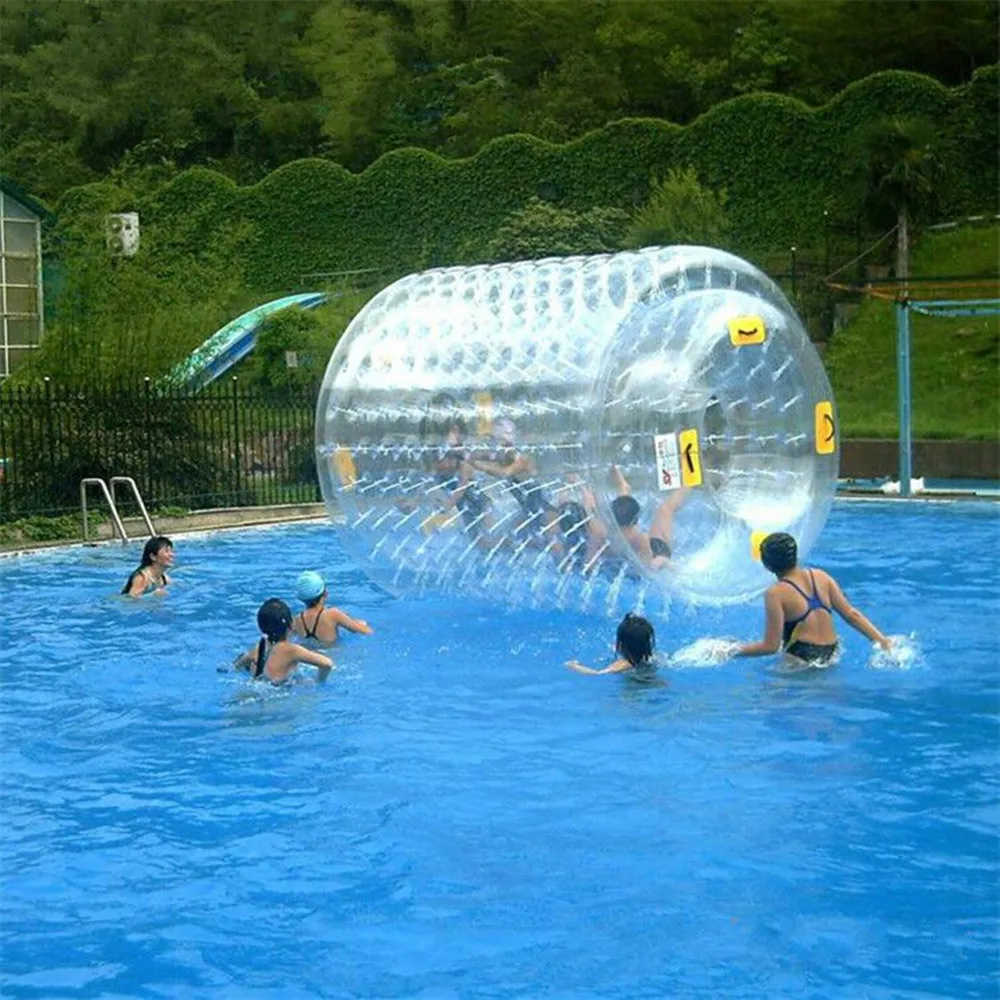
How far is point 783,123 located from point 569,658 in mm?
25897

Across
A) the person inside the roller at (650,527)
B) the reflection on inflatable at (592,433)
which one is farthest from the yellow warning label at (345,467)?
the person inside the roller at (650,527)

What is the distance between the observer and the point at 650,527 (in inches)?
435

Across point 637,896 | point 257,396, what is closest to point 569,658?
point 637,896

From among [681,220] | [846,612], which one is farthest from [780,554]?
[681,220]

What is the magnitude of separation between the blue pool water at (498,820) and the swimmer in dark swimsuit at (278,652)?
149 mm

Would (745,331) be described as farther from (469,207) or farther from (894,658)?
(469,207)

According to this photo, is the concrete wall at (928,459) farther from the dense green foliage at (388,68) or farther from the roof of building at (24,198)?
the roof of building at (24,198)

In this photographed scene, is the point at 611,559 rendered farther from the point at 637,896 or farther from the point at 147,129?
the point at 147,129

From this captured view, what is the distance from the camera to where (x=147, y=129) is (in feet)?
174

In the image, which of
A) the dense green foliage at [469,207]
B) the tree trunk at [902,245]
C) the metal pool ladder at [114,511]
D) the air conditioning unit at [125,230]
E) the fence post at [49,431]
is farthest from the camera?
the air conditioning unit at [125,230]

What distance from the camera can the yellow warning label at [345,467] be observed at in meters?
12.6

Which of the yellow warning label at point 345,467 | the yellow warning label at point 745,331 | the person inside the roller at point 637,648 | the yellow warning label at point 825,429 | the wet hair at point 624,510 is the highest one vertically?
the yellow warning label at point 745,331

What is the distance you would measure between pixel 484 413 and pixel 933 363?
1813cm

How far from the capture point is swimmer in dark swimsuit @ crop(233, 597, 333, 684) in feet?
31.5
